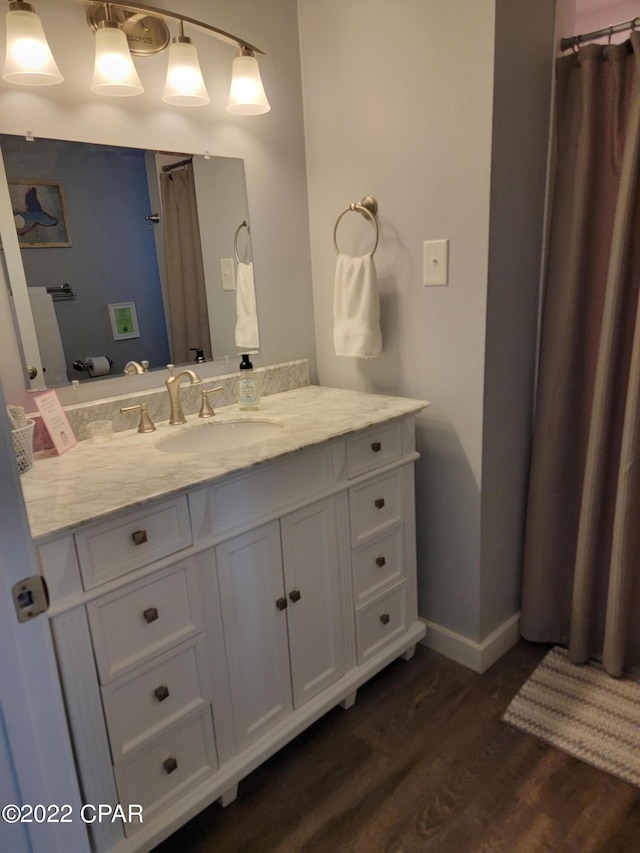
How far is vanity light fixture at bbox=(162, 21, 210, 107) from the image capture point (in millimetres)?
1537

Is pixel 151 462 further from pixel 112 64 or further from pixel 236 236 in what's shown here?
pixel 112 64

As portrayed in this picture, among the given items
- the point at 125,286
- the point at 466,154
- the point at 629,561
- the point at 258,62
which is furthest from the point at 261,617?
the point at 258,62

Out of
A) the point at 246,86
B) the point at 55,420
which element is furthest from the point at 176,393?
the point at 246,86

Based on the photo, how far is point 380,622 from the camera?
180 cm

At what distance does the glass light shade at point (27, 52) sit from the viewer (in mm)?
1285

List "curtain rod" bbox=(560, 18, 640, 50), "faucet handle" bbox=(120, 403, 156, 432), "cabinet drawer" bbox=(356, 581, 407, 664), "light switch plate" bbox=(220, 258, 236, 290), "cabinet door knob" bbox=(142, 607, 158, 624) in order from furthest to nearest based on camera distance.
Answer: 1. "light switch plate" bbox=(220, 258, 236, 290)
2. "cabinet drawer" bbox=(356, 581, 407, 664)
3. "faucet handle" bbox=(120, 403, 156, 432)
4. "curtain rod" bbox=(560, 18, 640, 50)
5. "cabinet door knob" bbox=(142, 607, 158, 624)

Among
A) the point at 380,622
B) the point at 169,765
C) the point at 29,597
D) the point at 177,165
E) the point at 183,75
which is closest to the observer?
the point at 29,597

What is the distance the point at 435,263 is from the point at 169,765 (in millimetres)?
1469

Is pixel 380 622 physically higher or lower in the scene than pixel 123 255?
lower

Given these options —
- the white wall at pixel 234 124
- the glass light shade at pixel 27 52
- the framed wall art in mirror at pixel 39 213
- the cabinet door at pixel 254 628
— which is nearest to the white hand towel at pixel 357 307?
the white wall at pixel 234 124

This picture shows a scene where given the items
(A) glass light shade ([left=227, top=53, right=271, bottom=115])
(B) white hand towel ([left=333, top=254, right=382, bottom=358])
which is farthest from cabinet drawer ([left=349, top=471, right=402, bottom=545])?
(A) glass light shade ([left=227, top=53, right=271, bottom=115])

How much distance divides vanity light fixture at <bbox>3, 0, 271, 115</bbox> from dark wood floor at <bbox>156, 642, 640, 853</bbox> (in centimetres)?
182

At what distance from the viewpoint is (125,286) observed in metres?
1.62

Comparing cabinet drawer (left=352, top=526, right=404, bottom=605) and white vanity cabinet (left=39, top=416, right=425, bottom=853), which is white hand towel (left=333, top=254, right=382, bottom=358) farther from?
cabinet drawer (left=352, top=526, right=404, bottom=605)
